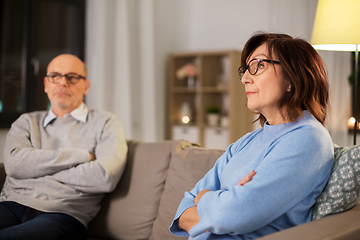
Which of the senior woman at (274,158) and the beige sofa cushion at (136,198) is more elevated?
the senior woman at (274,158)

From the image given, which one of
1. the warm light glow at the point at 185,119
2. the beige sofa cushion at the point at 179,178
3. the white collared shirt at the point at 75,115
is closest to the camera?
the beige sofa cushion at the point at 179,178

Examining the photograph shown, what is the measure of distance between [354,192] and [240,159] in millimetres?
371

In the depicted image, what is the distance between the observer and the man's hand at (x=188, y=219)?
125cm

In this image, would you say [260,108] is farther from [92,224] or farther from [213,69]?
[213,69]

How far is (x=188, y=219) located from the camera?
1.27m

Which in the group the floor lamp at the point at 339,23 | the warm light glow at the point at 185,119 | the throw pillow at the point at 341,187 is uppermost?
the floor lamp at the point at 339,23

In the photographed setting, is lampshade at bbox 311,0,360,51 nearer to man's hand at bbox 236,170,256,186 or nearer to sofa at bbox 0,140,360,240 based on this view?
sofa at bbox 0,140,360,240

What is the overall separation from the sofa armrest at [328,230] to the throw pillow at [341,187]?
0.03 m

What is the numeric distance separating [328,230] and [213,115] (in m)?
3.57

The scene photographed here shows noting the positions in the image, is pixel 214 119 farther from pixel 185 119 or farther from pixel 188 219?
pixel 188 219

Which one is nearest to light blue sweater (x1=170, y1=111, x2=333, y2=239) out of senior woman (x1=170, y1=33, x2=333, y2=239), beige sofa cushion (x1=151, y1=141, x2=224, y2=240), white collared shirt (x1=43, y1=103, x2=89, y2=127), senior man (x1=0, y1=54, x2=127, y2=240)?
senior woman (x1=170, y1=33, x2=333, y2=239)

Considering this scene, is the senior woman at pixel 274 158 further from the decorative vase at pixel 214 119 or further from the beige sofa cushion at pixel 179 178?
the decorative vase at pixel 214 119

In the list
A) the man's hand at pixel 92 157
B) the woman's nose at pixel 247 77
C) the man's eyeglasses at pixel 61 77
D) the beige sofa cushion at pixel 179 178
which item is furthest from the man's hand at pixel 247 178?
the man's eyeglasses at pixel 61 77

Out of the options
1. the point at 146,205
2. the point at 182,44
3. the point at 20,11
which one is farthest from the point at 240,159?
the point at 182,44
